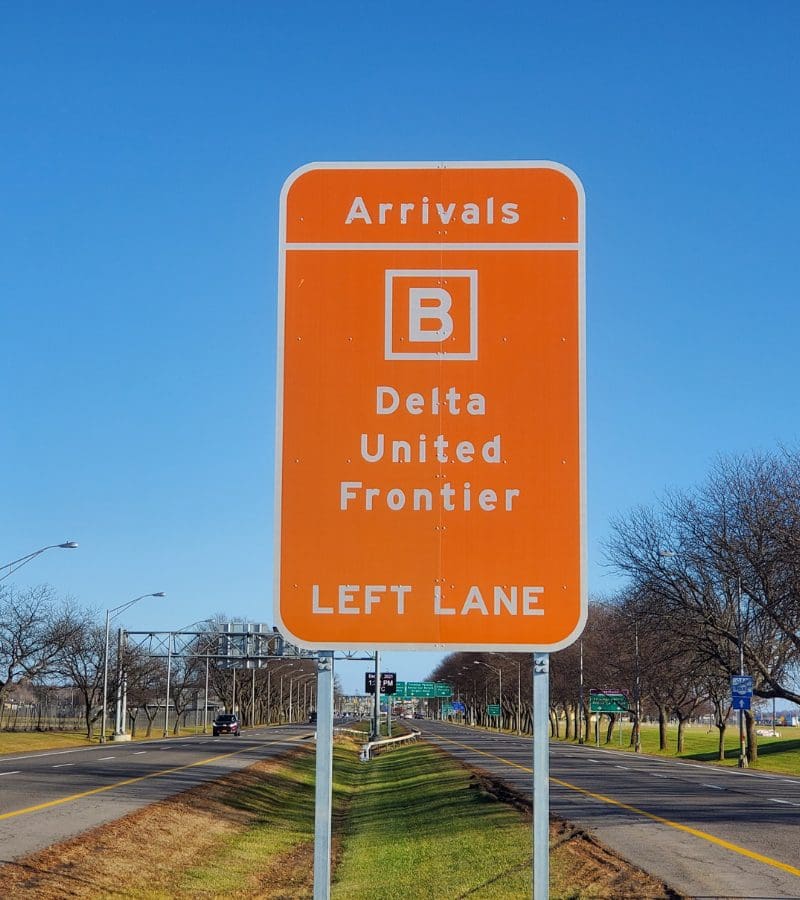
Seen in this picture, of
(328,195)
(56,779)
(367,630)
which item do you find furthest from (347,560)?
(56,779)

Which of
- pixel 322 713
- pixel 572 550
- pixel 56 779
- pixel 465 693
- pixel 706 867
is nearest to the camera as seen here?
pixel 322 713

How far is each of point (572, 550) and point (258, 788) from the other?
78.6 feet

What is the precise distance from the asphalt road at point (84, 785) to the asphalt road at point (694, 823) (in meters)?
6.85

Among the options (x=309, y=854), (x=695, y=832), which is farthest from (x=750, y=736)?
(x=309, y=854)

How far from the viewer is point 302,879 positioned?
46.0 feet

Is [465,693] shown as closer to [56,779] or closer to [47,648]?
[47,648]

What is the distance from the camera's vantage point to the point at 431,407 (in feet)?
13.4

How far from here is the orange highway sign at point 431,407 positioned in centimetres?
401

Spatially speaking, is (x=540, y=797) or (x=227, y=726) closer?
(x=540, y=797)

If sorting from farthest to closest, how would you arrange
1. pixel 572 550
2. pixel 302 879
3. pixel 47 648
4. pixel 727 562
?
pixel 47 648 < pixel 727 562 < pixel 302 879 < pixel 572 550

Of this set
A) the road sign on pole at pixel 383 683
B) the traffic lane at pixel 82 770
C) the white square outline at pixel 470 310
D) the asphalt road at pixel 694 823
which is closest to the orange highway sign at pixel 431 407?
the white square outline at pixel 470 310

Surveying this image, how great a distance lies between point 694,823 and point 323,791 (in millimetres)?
15677

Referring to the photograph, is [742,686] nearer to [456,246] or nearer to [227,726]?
[227,726]

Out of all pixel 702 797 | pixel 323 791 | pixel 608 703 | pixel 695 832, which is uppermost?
pixel 323 791
